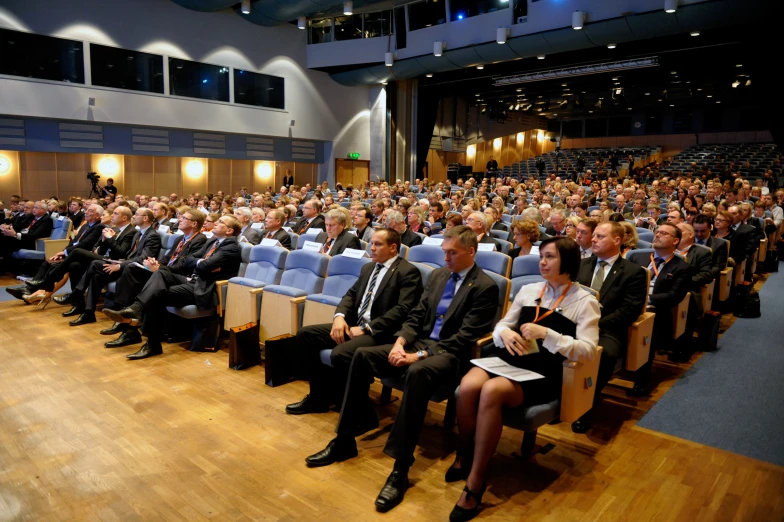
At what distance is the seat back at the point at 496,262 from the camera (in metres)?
3.27

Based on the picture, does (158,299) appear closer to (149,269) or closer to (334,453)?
(149,269)

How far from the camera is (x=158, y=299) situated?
4070mm

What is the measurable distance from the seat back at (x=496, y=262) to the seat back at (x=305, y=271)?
47.3 inches

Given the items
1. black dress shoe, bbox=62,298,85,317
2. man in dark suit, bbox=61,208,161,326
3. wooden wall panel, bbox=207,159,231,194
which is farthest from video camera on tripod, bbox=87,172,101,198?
man in dark suit, bbox=61,208,161,326

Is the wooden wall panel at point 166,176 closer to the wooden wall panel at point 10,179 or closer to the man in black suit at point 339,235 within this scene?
the wooden wall panel at point 10,179

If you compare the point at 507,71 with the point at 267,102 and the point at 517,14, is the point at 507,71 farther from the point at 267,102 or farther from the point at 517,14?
the point at 267,102

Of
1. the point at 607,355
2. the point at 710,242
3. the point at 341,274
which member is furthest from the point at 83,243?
the point at 710,242

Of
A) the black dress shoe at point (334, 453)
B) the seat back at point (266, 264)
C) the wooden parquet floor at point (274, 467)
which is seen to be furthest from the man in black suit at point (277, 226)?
the black dress shoe at point (334, 453)

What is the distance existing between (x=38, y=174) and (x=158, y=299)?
434 inches

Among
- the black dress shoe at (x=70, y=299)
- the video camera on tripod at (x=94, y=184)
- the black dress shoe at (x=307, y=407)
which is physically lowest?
the black dress shoe at (x=307, y=407)

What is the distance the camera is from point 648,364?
3.37 m

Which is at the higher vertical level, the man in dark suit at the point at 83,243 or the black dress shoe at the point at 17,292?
the man in dark suit at the point at 83,243

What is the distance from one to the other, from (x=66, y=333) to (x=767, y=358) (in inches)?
229

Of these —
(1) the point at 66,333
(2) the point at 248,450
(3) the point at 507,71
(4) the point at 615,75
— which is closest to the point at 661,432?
(2) the point at 248,450
